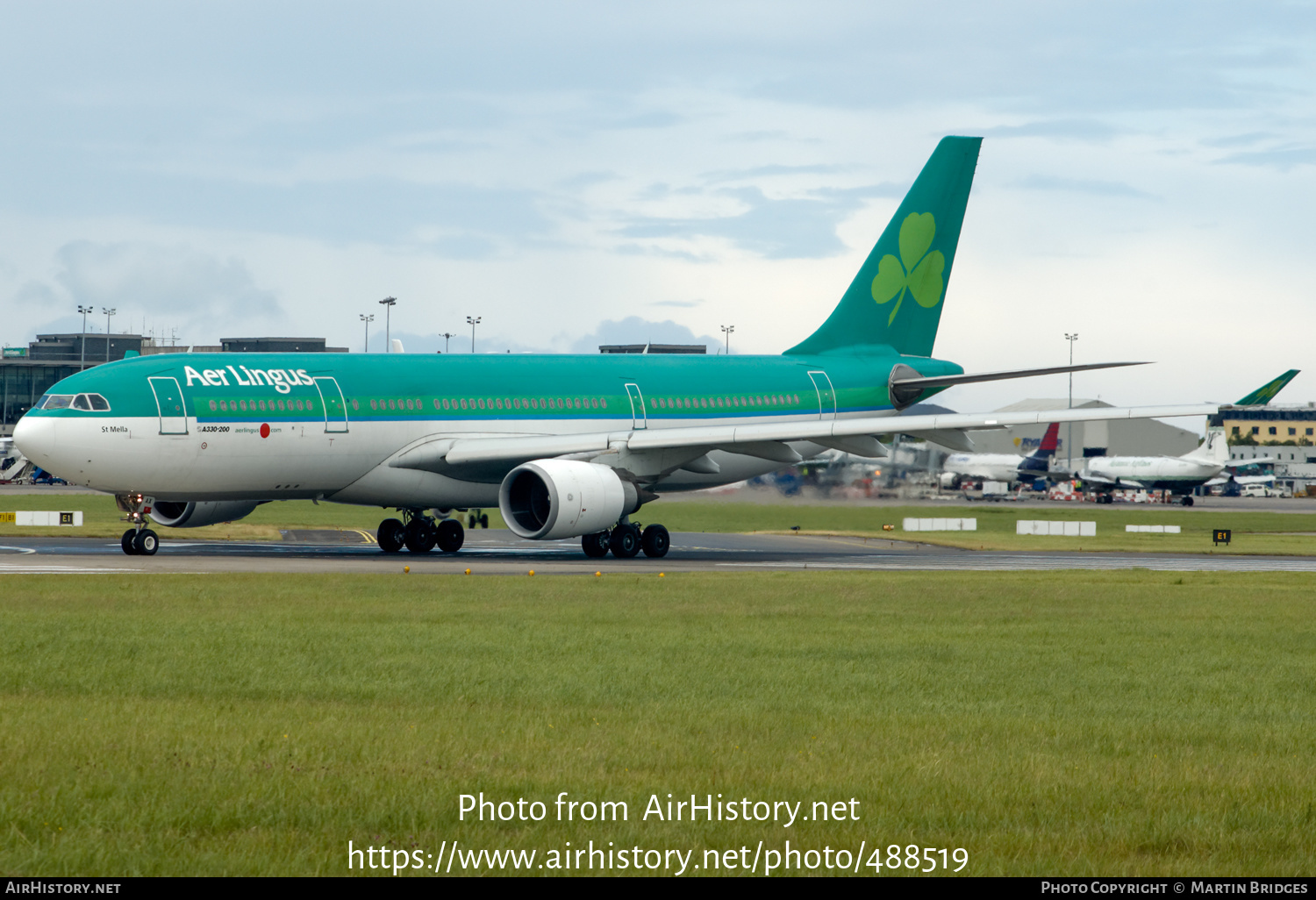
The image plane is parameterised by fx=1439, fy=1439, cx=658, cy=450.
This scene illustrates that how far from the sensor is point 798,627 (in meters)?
18.7

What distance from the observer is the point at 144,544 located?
103ft

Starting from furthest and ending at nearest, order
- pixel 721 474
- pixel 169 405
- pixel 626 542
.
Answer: pixel 721 474, pixel 626 542, pixel 169 405

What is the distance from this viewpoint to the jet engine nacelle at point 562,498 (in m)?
31.2

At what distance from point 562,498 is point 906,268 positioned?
16263 mm

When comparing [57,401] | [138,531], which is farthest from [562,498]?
[57,401]

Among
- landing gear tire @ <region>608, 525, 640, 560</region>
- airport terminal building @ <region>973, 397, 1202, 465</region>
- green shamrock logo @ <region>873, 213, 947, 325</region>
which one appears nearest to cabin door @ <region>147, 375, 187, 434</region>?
landing gear tire @ <region>608, 525, 640, 560</region>

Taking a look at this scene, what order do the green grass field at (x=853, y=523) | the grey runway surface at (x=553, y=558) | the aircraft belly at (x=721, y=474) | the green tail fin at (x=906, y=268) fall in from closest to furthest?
1. the grey runway surface at (x=553, y=558)
2. the aircraft belly at (x=721, y=474)
3. the green tail fin at (x=906, y=268)
4. the green grass field at (x=853, y=523)

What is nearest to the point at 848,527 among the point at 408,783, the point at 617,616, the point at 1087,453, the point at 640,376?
the point at 640,376

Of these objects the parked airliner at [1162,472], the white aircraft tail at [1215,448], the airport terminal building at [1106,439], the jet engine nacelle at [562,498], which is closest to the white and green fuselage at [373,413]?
the jet engine nacelle at [562,498]

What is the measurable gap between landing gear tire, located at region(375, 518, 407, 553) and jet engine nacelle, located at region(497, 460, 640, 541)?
12.7 feet

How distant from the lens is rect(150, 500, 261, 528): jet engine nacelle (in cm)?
3428

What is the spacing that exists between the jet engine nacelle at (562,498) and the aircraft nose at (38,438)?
371 inches

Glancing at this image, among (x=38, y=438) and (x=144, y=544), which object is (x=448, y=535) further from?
(x=38, y=438)

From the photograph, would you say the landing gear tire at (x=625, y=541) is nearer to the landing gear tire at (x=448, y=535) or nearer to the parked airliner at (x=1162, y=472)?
the landing gear tire at (x=448, y=535)
